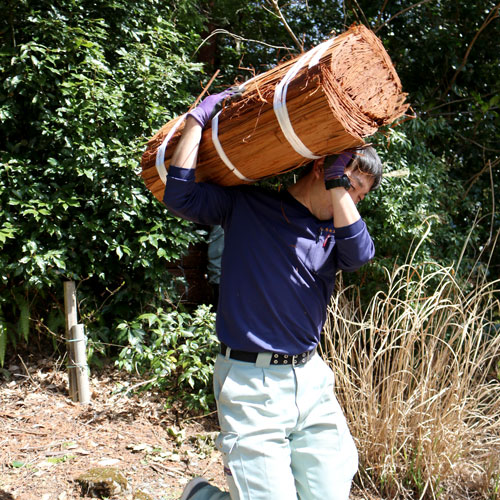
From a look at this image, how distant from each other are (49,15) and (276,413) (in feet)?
10.7

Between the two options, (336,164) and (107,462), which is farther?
(107,462)

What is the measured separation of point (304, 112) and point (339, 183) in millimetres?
298

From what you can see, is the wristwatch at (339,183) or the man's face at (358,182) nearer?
the wristwatch at (339,183)

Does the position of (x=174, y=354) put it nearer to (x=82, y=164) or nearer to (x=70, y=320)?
(x=70, y=320)

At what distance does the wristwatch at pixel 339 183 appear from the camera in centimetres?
185

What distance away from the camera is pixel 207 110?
198 cm

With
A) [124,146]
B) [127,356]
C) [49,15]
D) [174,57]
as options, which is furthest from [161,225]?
[49,15]

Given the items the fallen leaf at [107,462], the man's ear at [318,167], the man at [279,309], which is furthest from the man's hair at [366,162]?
the fallen leaf at [107,462]

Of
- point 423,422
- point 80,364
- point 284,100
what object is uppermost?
point 284,100

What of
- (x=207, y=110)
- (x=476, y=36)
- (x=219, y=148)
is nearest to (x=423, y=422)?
(x=219, y=148)

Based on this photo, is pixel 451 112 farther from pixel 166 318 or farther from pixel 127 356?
pixel 127 356

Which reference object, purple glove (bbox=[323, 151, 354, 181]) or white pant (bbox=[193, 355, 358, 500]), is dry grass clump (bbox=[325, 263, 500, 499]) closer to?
white pant (bbox=[193, 355, 358, 500])

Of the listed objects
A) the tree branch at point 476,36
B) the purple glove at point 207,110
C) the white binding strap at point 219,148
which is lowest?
the white binding strap at point 219,148

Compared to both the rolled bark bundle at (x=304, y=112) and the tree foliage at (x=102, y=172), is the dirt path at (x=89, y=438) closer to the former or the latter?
the tree foliage at (x=102, y=172)
